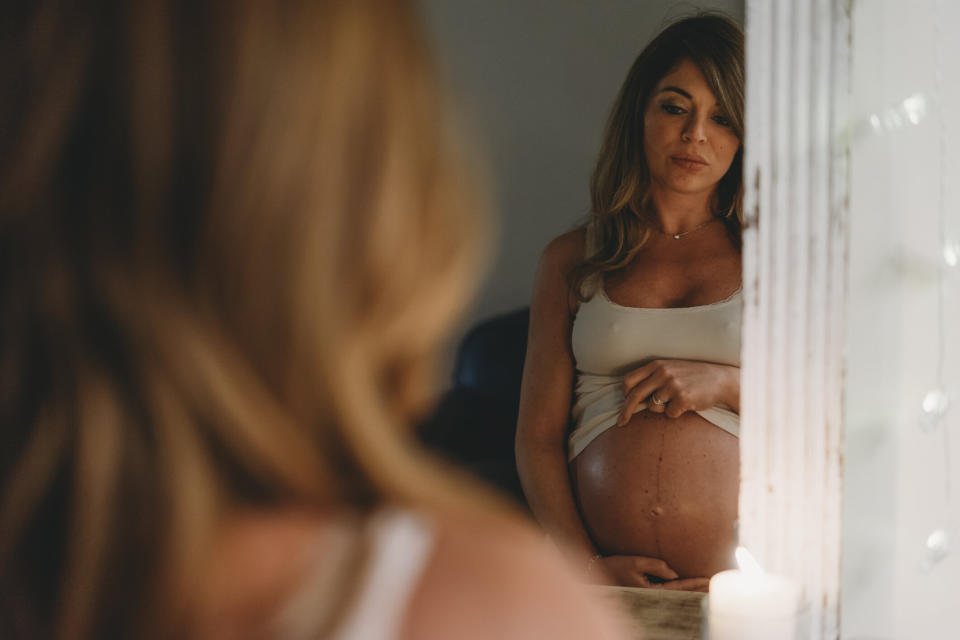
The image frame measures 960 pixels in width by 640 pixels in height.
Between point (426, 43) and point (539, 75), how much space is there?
100 centimetres

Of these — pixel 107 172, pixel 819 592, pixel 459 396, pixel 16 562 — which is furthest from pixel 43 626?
pixel 459 396

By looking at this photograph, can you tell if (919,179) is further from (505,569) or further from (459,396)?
(459,396)

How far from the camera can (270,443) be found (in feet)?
0.87

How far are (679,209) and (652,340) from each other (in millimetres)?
182

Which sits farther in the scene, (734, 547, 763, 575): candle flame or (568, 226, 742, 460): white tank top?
(568, 226, 742, 460): white tank top

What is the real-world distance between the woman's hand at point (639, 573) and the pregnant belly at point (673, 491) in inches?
0.9

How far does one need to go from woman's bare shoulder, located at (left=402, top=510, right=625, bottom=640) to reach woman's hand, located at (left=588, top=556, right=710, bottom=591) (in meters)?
0.52

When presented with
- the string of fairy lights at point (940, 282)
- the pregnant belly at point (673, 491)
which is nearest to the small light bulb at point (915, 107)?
the string of fairy lights at point (940, 282)

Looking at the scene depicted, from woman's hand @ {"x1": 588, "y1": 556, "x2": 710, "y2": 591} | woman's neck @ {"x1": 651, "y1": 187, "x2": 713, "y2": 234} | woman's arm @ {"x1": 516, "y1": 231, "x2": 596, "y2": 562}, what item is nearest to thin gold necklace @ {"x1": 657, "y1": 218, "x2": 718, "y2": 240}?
woman's neck @ {"x1": 651, "y1": 187, "x2": 713, "y2": 234}

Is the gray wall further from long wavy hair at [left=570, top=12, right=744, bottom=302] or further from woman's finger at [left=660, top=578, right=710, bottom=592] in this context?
woman's finger at [left=660, top=578, right=710, bottom=592]

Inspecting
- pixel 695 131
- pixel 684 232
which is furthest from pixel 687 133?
pixel 684 232

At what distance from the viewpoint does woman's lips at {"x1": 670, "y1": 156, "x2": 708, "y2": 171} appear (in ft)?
2.93

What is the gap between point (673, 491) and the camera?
2.70ft

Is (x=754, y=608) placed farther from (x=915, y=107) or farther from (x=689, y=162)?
(x=689, y=162)
